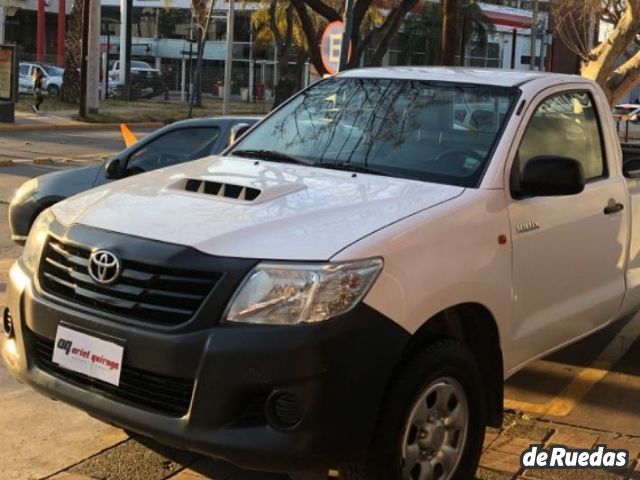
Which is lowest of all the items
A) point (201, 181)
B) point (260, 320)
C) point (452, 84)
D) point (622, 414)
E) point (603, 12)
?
point (622, 414)

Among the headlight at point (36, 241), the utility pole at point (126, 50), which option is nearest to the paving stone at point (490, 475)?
the headlight at point (36, 241)

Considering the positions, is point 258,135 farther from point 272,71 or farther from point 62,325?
point 272,71

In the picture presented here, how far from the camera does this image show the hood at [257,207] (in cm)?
314

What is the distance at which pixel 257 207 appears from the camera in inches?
137

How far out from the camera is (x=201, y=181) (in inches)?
154

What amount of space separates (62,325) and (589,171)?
3.07m

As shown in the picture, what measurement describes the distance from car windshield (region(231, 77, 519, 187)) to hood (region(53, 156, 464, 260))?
203 millimetres

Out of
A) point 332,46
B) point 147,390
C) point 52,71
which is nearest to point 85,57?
point 52,71

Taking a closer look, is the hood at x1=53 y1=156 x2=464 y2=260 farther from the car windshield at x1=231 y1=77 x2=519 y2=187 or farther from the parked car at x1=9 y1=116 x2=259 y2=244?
the parked car at x1=9 y1=116 x2=259 y2=244

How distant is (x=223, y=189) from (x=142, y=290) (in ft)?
2.65

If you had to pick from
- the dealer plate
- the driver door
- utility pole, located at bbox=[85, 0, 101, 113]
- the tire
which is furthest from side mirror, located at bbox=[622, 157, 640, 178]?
utility pole, located at bbox=[85, 0, 101, 113]

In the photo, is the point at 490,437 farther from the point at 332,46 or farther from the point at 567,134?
the point at 332,46

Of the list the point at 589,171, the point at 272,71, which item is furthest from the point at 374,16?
the point at 589,171

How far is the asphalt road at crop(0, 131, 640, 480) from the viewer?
3924 mm
